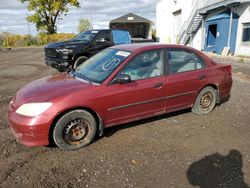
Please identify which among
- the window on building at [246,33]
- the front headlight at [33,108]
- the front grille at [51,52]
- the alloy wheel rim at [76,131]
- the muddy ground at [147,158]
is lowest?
the muddy ground at [147,158]

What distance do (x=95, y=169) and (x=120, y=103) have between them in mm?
1209

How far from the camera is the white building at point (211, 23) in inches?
657

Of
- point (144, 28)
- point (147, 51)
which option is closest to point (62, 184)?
point (147, 51)

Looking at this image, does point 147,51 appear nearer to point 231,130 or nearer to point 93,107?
point 93,107

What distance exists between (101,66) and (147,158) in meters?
1.88

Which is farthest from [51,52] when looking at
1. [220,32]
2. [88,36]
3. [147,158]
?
[220,32]

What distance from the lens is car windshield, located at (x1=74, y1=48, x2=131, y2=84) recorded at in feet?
14.2

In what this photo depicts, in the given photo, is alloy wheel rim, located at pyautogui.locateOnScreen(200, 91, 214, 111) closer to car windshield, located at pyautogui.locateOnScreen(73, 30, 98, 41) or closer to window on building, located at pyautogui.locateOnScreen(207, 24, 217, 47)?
car windshield, located at pyautogui.locateOnScreen(73, 30, 98, 41)

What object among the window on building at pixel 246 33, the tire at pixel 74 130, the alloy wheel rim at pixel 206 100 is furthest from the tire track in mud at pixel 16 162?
the window on building at pixel 246 33

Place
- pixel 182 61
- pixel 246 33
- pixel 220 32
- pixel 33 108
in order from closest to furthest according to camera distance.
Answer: pixel 33 108 < pixel 182 61 < pixel 246 33 < pixel 220 32

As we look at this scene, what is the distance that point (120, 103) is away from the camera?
4.23 m

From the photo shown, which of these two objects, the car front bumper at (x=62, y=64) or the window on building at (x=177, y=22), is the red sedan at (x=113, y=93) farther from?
the window on building at (x=177, y=22)

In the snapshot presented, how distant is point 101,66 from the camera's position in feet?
15.1

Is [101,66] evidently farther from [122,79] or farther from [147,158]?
[147,158]
